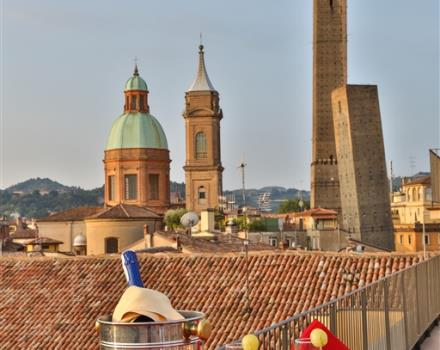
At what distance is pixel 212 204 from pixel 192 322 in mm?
77043

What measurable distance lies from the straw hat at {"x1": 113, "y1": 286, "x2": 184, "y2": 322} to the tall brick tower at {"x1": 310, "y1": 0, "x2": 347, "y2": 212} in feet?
228

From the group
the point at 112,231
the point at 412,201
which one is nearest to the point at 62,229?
the point at 112,231

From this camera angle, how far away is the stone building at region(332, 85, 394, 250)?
168 ft

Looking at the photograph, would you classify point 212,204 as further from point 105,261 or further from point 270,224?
point 105,261

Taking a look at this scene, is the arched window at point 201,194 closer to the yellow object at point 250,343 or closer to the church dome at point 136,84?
the church dome at point 136,84

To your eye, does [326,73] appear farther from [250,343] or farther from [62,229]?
[250,343]

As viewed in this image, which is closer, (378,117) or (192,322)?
(192,322)

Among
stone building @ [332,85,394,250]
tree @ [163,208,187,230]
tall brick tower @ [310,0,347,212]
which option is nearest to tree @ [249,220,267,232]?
tree @ [163,208,187,230]

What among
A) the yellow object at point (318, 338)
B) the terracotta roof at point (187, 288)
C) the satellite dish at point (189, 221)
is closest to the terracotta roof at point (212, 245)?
the terracotta roof at point (187, 288)

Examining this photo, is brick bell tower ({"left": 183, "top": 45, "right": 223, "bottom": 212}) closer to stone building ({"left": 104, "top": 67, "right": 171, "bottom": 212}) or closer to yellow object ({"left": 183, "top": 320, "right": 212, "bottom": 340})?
stone building ({"left": 104, "top": 67, "right": 171, "bottom": 212})

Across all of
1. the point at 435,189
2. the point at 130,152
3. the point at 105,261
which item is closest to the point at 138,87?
the point at 130,152

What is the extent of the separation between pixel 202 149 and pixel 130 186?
13521 millimetres

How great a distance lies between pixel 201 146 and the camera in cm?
A: 8169

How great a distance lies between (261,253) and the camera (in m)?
18.1
